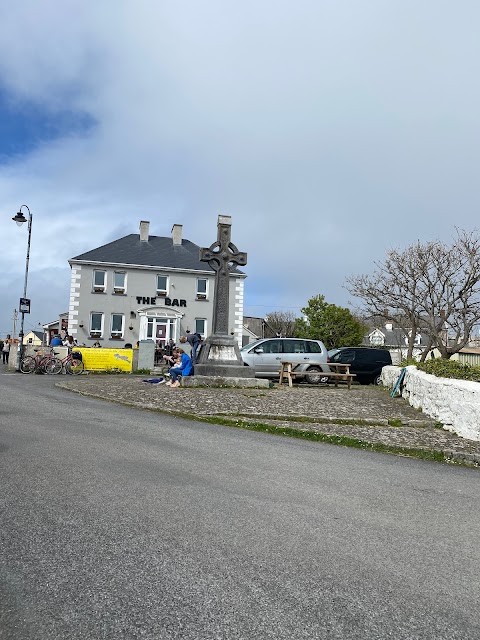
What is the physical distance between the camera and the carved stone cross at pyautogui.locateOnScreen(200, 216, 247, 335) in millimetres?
18734

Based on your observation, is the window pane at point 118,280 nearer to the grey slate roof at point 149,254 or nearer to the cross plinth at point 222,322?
the grey slate roof at point 149,254

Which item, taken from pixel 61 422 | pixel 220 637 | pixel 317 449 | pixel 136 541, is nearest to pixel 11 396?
pixel 61 422

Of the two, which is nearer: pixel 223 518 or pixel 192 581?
pixel 192 581

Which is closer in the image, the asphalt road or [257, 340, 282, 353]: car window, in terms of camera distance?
the asphalt road

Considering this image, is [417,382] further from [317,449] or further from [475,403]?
[317,449]

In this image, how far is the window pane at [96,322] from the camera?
4481 centimetres

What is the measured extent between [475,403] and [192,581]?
7540 mm

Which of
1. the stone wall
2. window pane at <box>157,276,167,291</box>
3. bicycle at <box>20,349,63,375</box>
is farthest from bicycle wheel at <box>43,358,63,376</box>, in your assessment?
window pane at <box>157,276,167,291</box>

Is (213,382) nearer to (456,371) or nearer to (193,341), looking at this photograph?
(193,341)

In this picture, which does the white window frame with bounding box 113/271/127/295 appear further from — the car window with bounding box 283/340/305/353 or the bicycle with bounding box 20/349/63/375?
the car window with bounding box 283/340/305/353

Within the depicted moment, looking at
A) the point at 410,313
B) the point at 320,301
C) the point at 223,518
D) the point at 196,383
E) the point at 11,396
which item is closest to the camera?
the point at 223,518

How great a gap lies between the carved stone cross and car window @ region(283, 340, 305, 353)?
3274 mm

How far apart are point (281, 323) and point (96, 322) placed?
134 feet

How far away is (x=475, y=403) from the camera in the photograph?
380 inches
